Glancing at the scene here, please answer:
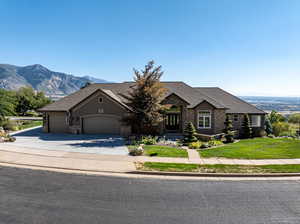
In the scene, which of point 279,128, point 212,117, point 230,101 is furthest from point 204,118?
point 279,128

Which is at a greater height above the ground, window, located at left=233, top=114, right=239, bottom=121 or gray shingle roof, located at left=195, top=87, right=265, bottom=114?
gray shingle roof, located at left=195, top=87, right=265, bottom=114

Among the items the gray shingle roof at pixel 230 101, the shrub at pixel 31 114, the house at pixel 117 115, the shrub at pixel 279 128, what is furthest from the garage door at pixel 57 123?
the shrub at pixel 279 128

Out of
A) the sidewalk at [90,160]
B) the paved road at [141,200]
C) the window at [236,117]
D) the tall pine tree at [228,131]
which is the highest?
the window at [236,117]

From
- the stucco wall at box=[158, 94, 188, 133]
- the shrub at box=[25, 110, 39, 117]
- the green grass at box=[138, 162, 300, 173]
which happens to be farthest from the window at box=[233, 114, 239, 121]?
the shrub at box=[25, 110, 39, 117]

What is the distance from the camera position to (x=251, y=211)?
6656 millimetres

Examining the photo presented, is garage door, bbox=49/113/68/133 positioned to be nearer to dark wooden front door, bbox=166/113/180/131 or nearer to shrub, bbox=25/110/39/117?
dark wooden front door, bbox=166/113/180/131

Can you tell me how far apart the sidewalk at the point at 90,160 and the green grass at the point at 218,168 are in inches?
30.1

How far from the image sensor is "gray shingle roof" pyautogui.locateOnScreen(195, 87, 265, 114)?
25.2 m

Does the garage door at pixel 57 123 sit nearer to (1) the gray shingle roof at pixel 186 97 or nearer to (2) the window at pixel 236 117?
(1) the gray shingle roof at pixel 186 97

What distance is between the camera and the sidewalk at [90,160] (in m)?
11.3

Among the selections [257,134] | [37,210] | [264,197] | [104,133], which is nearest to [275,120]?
[257,134]

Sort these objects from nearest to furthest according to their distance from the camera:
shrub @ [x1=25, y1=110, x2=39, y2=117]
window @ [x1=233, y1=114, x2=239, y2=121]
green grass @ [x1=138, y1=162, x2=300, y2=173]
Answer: green grass @ [x1=138, y1=162, x2=300, y2=173] < window @ [x1=233, y1=114, x2=239, y2=121] < shrub @ [x1=25, y1=110, x2=39, y2=117]

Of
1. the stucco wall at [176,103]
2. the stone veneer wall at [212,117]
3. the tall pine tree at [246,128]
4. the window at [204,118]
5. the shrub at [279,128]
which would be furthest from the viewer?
the shrub at [279,128]

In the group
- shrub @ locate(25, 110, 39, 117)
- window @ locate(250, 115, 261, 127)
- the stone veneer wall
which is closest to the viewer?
the stone veneer wall
